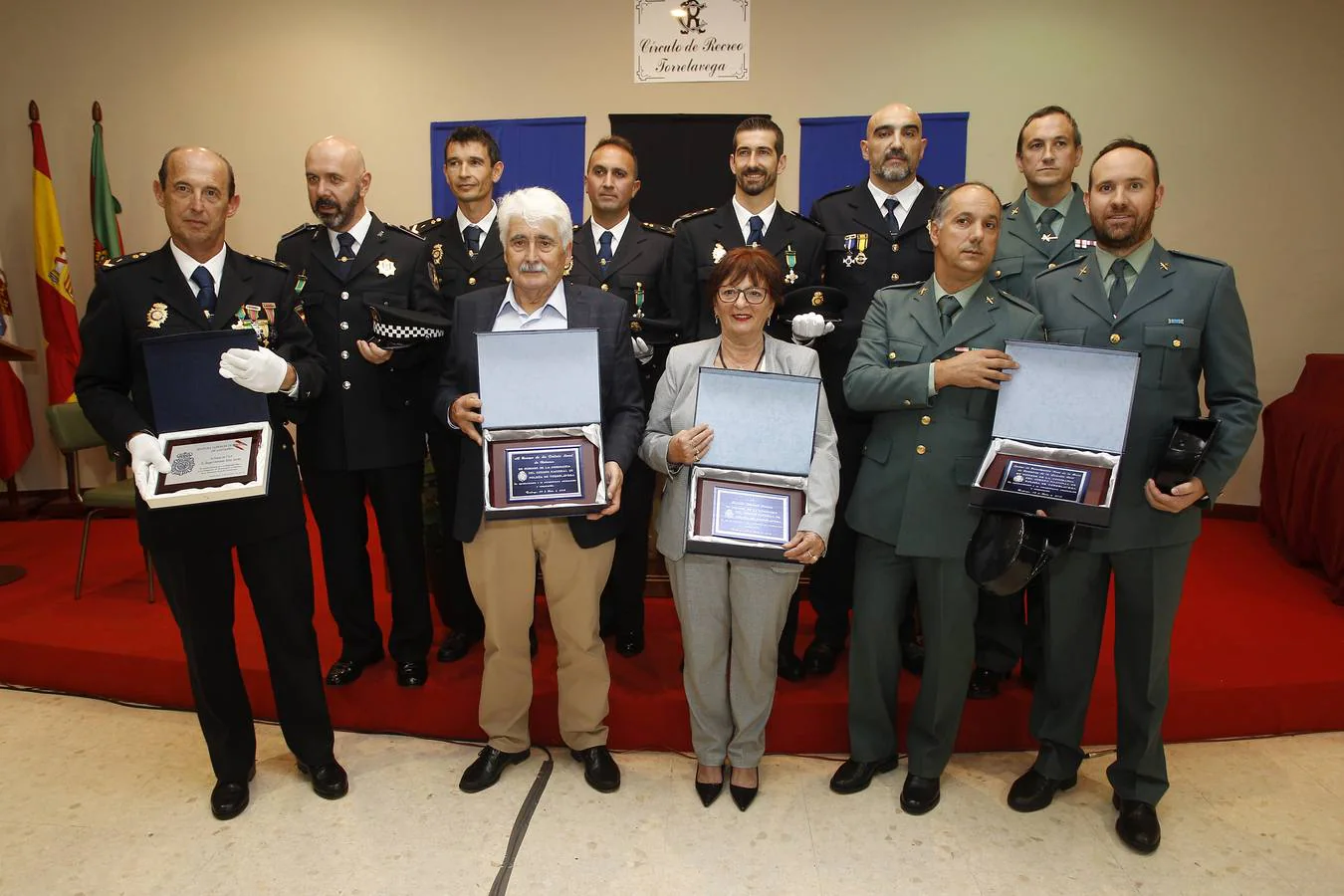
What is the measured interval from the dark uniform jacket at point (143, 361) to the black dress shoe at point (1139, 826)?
258 cm

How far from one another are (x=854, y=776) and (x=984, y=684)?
65 cm

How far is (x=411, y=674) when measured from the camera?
2.84 metres

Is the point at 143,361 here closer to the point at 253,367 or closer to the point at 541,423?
the point at 253,367

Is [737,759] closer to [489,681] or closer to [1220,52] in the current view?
[489,681]

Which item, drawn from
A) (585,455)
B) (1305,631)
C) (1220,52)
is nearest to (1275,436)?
(1305,631)

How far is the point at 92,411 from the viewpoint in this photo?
7.00 feet

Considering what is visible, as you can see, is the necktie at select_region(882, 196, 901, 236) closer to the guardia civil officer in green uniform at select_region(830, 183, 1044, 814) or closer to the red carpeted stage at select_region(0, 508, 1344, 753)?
the guardia civil officer in green uniform at select_region(830, 183, 1044, 814)

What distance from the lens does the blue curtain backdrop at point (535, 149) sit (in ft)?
18.3

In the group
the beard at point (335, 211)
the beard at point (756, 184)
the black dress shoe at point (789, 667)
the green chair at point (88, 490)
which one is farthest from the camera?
the green chair at point (88, 490)

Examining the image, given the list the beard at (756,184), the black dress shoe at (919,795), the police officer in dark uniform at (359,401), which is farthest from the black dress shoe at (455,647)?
the beard at (756,184)

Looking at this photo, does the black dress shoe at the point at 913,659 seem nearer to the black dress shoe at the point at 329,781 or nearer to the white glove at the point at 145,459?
the black dress shoe at the point at 329,781

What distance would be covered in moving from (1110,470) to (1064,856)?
112 centimetres

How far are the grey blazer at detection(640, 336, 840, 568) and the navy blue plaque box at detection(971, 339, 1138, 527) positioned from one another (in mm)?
404

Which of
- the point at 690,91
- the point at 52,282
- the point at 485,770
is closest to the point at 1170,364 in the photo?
the point at 485,770
